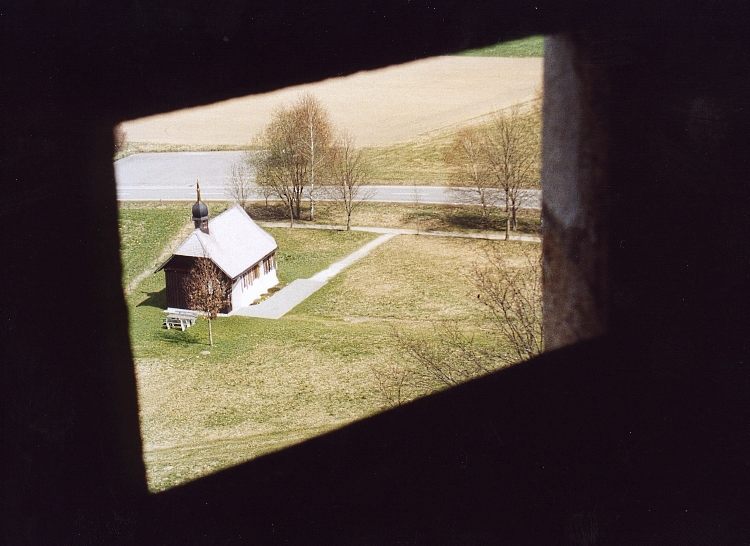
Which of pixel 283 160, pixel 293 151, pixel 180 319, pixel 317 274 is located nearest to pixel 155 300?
pixel 180 319

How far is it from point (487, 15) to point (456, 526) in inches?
136

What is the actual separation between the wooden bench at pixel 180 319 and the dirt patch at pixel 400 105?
8527 mm

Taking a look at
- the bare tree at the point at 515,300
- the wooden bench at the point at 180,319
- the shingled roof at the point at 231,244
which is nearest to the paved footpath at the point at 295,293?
the shingled roof at the point at 231,244

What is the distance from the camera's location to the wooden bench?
1939 centimetres

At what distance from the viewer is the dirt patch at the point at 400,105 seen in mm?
24750

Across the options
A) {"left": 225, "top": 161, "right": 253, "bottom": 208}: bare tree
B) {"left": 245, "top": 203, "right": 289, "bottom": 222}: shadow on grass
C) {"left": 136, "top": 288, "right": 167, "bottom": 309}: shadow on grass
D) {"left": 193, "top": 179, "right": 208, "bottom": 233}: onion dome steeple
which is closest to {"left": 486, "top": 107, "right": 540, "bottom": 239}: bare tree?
{"left": 245, "top": 203, "right": 289, "bottom": 222}: shadow on grass

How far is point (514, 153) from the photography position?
2355 centimetres

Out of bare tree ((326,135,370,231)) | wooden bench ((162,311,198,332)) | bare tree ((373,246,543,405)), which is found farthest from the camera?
bare tree ((326,135,370,231))

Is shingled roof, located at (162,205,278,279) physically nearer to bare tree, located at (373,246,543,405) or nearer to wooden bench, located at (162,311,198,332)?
wooden bench, located at (162,311,198,332)

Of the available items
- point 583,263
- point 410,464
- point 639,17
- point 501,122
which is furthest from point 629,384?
point 501,122

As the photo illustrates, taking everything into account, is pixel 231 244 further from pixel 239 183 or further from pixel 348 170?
pixel 348 170

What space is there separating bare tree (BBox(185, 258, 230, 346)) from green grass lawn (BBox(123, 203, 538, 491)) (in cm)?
54

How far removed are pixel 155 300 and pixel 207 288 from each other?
2.19 meters

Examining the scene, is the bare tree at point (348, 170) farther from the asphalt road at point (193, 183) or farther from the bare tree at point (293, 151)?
the asphalt road at point (193, 183)
